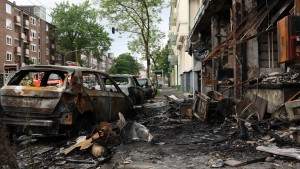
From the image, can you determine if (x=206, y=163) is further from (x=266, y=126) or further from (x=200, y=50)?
(x=200, y=50)

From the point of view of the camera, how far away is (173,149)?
5.97m

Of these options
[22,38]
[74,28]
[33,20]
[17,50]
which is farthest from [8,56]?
[74,28]

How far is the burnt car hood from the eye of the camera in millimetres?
6594

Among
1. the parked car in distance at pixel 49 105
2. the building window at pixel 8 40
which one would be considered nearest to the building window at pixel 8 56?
the building window at pixel 8 40

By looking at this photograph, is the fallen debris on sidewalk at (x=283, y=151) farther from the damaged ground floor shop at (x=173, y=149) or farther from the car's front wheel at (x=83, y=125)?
the car's front wheel at (x=83, y=125)

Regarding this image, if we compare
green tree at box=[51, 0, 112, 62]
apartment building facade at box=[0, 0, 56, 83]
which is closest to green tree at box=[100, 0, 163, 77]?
apartment building facade at box=[0, 0, 56, 83]

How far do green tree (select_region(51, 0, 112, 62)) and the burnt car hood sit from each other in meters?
67.7

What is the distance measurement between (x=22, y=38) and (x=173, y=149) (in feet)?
184

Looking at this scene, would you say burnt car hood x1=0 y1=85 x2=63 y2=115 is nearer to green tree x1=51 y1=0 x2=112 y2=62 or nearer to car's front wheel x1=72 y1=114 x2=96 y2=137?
car's front wheel x1=72 y1=114 x2=96 y2=137

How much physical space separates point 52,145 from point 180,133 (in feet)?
9.20

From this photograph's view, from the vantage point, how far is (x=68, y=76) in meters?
7.01

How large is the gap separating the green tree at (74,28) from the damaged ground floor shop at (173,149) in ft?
224

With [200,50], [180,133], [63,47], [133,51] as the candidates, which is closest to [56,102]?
[180,133]

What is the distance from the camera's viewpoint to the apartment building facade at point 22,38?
50188 mm
